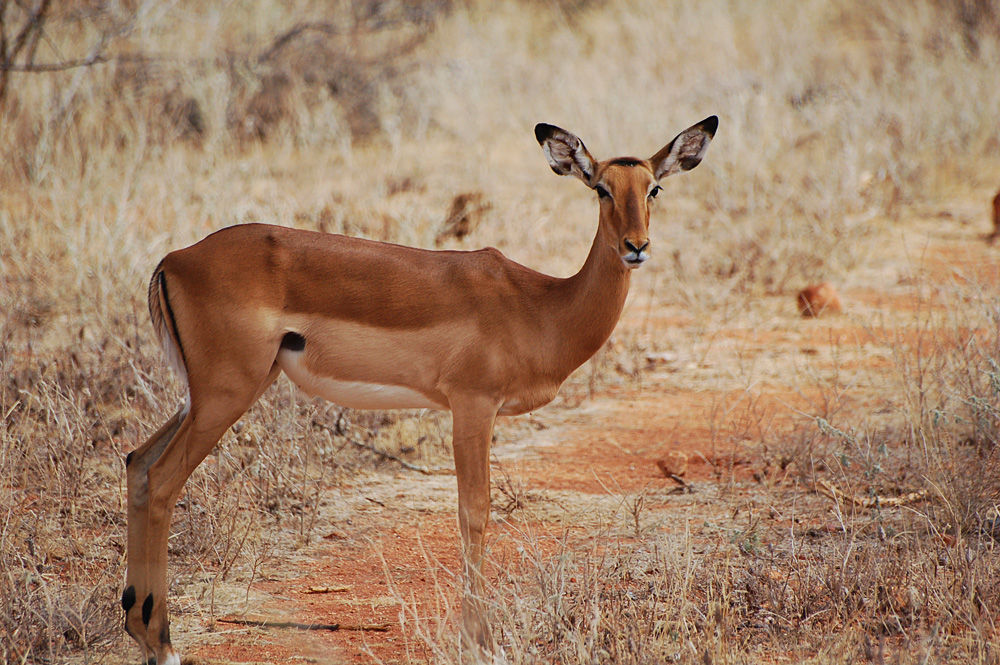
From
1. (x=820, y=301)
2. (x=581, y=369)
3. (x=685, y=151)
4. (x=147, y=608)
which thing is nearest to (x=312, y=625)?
(x=147, y=608)

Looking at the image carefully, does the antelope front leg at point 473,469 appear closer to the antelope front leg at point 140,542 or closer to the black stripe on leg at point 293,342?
the black stripe on leg at point 293,342

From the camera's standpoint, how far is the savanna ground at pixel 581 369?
3.74 meters

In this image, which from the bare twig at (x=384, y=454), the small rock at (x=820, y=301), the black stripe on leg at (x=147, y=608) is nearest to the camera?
the black stripe on leg at (x=147, y=608)

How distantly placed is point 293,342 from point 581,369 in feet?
10.4

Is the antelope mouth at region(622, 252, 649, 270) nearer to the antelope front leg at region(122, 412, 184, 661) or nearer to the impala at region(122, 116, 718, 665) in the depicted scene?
the impala at region(122, 116, 718, 665)

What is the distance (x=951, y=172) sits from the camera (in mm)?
10625

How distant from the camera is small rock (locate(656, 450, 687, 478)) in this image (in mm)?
5281

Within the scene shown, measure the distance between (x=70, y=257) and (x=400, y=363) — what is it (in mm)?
4506

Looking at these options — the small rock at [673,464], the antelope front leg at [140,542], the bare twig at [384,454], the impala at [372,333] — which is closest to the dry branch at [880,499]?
the small rock at [673,464]

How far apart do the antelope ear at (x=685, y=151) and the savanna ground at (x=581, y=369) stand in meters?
1.29

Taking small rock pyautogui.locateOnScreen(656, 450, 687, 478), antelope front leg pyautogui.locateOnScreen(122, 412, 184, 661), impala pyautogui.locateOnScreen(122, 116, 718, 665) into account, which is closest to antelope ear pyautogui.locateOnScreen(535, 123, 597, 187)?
impala pyautogui.locateOnScreen(122, 116, 718, 665)

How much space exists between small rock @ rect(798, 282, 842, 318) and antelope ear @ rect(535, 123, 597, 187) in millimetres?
3977

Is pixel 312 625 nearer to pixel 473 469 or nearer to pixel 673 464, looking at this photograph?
pixel 473 469

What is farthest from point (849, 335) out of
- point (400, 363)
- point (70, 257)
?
point (70, 257)
